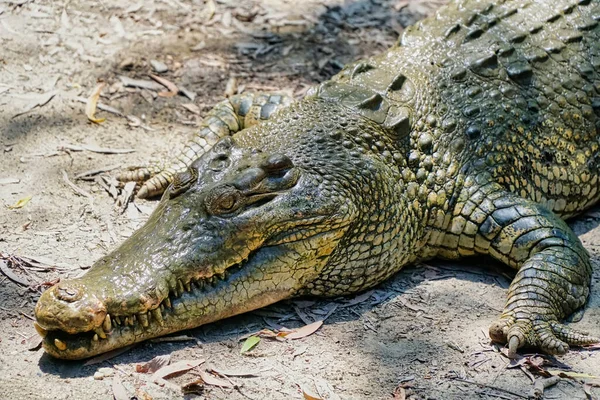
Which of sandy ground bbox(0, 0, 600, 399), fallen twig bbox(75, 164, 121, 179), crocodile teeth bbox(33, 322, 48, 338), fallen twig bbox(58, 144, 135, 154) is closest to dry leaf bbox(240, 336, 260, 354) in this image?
sandy ground bbox(0, 0, 600, 399)

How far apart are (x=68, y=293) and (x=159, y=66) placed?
148 inches

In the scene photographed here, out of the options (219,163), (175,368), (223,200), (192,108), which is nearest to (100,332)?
(175,368)

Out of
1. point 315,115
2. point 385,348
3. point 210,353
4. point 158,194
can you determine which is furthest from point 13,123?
point 385,348

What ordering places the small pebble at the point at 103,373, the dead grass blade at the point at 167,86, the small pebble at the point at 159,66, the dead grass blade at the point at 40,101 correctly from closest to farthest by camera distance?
the small pebble at the point at 103,373
the dead grass blade at the point at 40,101
the dead grass blade at the point at 167,86
the small pebble at the point at 159,66

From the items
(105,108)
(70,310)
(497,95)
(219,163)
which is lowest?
(105,108)

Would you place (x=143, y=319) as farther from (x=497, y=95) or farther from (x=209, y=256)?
(x=497, y=95)

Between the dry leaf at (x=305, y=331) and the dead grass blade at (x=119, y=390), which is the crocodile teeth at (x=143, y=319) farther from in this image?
the dry leaf at (x=305, y=331)

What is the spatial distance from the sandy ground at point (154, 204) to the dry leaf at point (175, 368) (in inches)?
1.8

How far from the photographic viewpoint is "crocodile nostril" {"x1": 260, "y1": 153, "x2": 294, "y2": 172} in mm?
4473

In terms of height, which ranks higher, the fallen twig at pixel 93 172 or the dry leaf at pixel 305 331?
the dry leaf at pixel 305 331

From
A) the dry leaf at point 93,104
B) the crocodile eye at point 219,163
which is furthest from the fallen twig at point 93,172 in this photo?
the crocodile eye at point 219,163

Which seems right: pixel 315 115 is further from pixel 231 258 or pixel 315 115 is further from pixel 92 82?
pixel 92 82

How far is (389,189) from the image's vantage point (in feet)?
16.0

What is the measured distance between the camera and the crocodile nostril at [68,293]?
3816 mm
